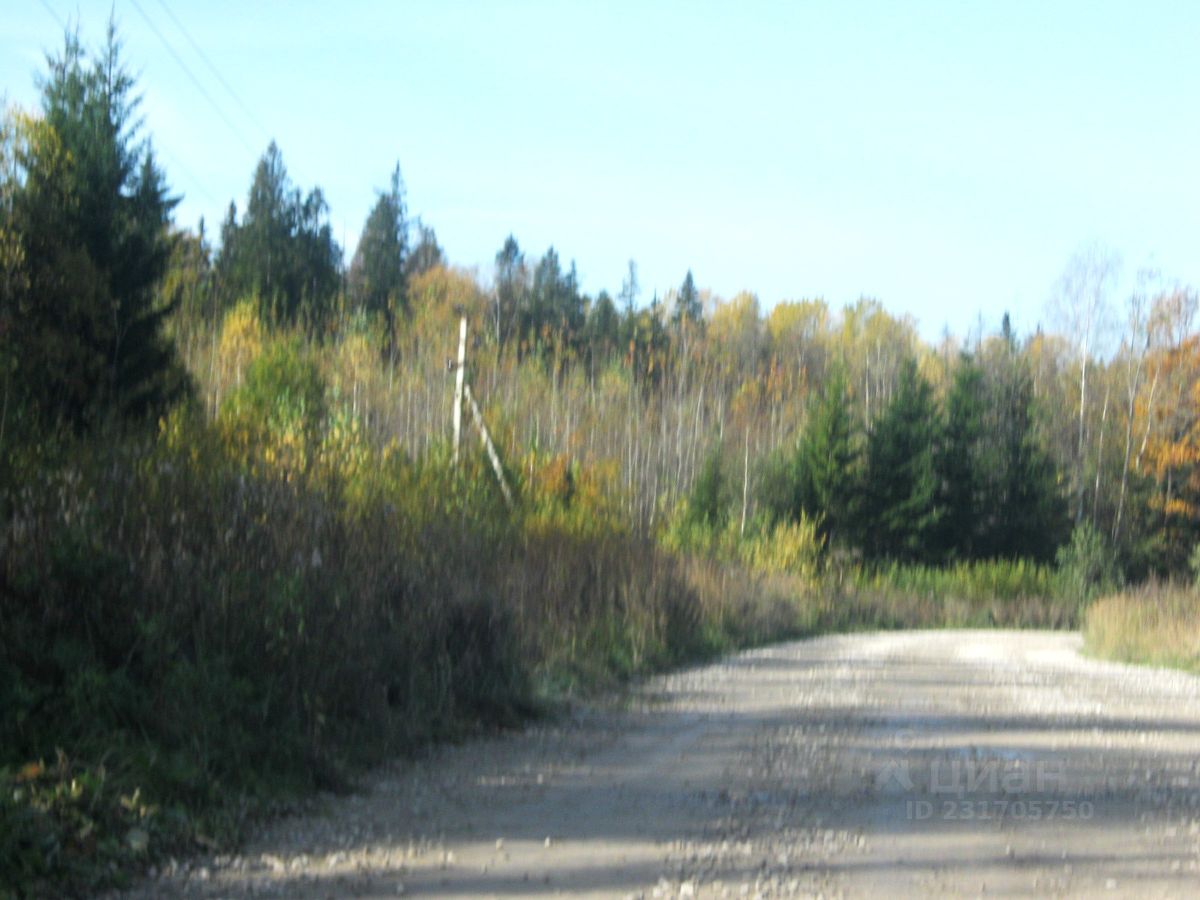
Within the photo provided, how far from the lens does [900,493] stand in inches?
2534

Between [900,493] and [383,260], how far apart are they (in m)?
34.7

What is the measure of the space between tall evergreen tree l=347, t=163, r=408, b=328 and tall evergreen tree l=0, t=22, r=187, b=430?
1385 inches

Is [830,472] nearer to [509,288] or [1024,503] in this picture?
[1024,503]

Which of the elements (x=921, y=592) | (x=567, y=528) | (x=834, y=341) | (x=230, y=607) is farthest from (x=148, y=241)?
(x=834, y=341)

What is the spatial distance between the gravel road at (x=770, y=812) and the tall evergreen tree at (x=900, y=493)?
1998 inches

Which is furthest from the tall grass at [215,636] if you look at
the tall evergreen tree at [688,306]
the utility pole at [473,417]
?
the tall evergreen tree at [688,306]

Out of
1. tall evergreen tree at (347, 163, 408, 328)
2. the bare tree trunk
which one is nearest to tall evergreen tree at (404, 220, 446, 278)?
tall evergreen tree at (347, 163, 408, 328)

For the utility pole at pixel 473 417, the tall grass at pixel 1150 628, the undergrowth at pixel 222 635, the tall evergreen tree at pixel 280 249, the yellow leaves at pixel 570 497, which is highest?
the tall evergreen tree at pixel 280 249

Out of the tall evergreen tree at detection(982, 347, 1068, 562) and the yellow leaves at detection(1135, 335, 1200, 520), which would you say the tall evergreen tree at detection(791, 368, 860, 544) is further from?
the yellow leaves at detection(1135, 335, 1200, 520)

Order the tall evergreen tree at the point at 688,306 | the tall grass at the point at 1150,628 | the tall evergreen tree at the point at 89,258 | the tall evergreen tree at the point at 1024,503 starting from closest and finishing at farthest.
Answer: the tall evergreen tree at the point at 89,258 → the tall grass at the point at 1150,628 → the tall evergreen tree at the point at 1024,503 → the tall evergreen tree at the point at 688,306

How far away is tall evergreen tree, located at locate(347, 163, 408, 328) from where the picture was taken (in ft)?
230

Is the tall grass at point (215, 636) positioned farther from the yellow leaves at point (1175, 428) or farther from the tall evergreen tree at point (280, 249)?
the yellow leaves at point (1175, 428)

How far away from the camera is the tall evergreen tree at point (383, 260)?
230ft

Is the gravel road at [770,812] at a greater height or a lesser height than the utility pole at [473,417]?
lesser
